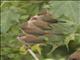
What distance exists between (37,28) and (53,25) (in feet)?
0.13

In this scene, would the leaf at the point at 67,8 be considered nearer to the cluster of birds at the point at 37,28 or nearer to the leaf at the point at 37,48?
the cluster of birds at the point at 37,28

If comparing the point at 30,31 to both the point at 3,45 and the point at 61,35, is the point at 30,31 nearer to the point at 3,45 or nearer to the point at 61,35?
the point at 61,35

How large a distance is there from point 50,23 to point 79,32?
8cm

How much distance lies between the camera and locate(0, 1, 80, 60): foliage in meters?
0.67

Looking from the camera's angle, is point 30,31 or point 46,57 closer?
point 30,31

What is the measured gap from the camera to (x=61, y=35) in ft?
2.28

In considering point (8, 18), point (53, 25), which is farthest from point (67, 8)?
point (8, 18)

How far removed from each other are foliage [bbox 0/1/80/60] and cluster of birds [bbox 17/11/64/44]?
17 millimetres

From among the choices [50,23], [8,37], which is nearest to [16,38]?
[8,37]

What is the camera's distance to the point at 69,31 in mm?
696

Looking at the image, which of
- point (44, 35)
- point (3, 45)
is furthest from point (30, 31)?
point (3, 45)

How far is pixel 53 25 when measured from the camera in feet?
2.28

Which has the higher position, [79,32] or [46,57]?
[79,32]

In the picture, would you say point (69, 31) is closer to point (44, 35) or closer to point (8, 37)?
point (44, 35)
